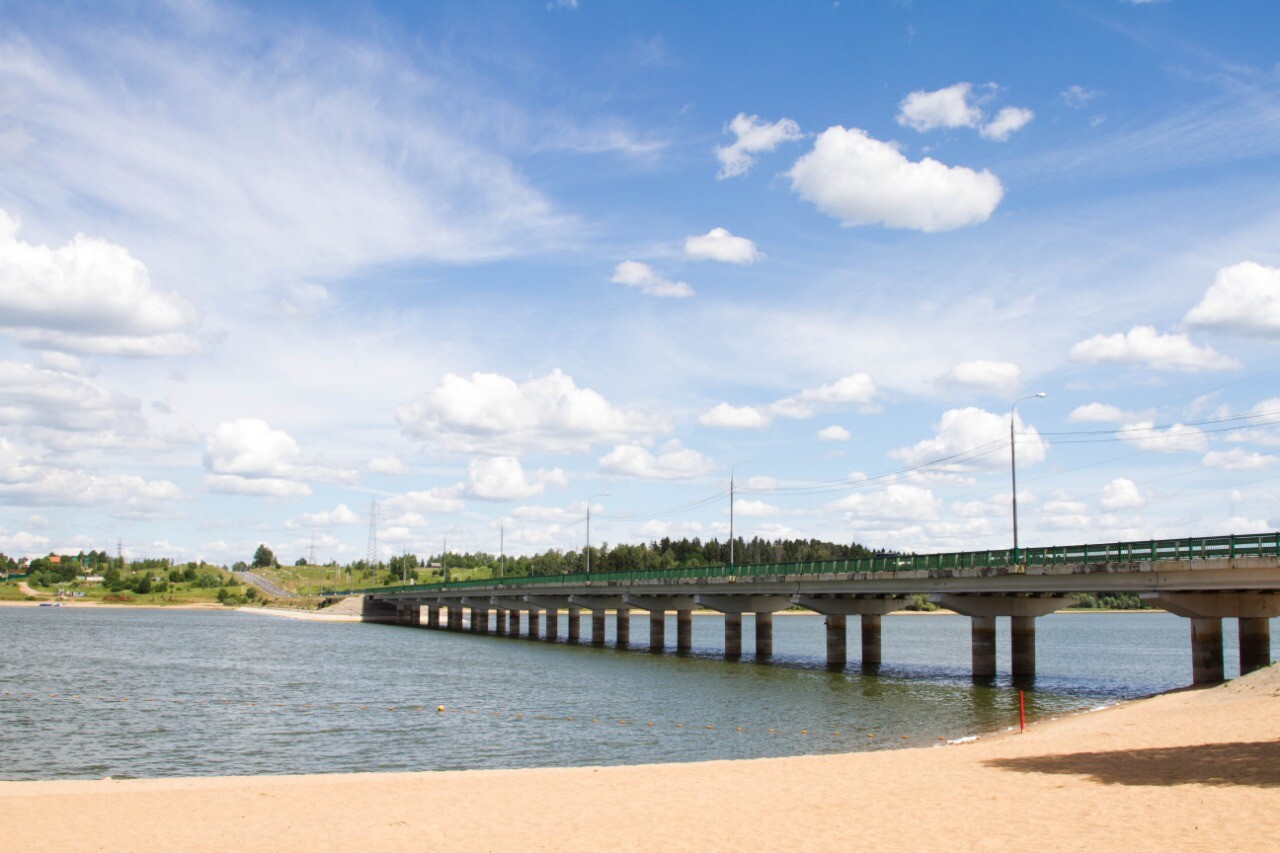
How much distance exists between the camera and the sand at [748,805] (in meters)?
18.6

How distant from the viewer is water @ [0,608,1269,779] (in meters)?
36.2

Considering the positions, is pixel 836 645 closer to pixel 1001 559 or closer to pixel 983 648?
pixel 983 648

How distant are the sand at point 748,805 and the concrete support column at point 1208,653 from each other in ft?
64.9

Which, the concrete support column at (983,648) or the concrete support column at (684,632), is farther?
the concrete support column at (684,632)

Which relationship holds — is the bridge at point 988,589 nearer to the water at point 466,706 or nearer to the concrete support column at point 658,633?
the concrete support column at point 658,633

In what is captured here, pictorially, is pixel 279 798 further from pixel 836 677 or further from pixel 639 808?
pixel 836 677

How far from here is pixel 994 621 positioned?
208ft

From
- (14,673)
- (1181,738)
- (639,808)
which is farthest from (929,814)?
(14,673)

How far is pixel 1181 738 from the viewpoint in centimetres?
2984

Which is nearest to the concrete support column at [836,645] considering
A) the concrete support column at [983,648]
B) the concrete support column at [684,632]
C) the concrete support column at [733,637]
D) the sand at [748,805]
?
the concrete support column at [733,637]

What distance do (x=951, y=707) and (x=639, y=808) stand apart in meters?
31.4

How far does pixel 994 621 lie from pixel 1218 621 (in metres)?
14.9

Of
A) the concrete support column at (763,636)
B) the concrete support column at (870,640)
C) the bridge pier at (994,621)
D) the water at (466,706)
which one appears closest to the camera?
the water at (466,706)

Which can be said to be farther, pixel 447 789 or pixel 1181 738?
pixel 1181 738
